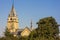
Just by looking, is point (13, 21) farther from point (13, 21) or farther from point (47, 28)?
point (47, 28)

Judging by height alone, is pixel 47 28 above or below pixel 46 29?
above

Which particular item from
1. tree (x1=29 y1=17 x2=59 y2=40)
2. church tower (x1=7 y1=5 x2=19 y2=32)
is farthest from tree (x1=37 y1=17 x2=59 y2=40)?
church tower (x1=7 y1=5 x2=19 y2=32)

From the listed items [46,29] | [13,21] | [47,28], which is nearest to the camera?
[46,29]

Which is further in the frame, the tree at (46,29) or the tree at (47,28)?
the tree at (47,28)

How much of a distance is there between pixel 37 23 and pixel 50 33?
8656 millimetres

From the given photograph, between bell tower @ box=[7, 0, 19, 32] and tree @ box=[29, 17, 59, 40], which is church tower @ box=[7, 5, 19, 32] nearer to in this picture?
bell tower @ box=[7, 0, 19, 32]

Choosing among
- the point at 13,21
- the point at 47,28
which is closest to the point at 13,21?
the point at 13,21

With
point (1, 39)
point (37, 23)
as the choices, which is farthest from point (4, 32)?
point (37, 23)

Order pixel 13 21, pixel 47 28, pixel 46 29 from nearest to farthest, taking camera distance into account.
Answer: pixel 46 29, pixel 47 28, pixel 13 21

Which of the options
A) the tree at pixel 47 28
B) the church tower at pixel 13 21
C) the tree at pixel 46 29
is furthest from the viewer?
the church tower at pixel 13 21

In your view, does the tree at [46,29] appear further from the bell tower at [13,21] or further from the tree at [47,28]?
the bell tower at [13,21]

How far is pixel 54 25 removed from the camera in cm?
6725

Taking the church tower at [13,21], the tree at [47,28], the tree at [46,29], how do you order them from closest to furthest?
1. the tree at [46,29]
2. the tree at [47,28]
3. the church tower at [13,21]

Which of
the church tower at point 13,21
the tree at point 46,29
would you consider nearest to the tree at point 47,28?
the tree at point 46,29
